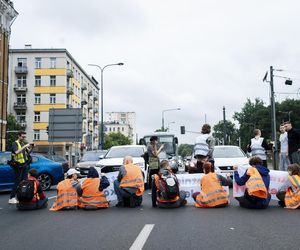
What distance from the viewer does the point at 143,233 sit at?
6.48 m

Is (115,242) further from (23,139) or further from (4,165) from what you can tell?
(4,165)

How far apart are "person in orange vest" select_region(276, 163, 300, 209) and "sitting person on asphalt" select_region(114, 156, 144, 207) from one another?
3047 mm

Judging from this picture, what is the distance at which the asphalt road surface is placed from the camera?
5754 mm

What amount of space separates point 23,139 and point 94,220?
14.8ft

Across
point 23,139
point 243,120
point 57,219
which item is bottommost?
point 57,219

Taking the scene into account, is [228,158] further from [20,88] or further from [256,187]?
[20,88]

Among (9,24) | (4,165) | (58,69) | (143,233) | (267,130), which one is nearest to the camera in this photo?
(143,233)

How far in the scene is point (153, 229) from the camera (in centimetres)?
682

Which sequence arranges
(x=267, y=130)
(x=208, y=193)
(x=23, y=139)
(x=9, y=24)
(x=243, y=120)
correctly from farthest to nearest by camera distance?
(x=243, y=120), (x=267, y=130), (x=9, y=24), (x=23, y=139), (x=208, y=193)

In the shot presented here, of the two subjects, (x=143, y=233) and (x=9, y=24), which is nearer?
(x=143, y=233)

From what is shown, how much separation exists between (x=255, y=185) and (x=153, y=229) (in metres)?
2.98

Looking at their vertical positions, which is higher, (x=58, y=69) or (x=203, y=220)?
(x=58, y=69)

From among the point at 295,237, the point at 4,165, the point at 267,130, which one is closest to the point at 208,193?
the point at 295,237

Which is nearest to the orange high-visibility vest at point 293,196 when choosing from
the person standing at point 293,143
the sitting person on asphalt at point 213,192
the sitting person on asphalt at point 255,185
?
the sitting person on asphalt at point 255,185
